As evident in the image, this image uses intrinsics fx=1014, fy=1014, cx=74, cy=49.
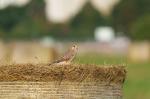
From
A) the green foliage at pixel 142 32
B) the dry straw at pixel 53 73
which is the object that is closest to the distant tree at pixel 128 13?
the green foliage at pixel 142 32

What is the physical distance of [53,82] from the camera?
11742 millimetres

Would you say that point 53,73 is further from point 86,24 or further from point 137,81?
point 86,24

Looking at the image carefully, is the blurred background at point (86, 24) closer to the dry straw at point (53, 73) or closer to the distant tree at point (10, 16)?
the distant tree at point (10, 16)

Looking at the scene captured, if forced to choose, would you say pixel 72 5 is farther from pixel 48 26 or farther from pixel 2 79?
pixel 2 79

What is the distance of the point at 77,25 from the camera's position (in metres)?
95.7

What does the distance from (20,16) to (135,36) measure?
21513mm

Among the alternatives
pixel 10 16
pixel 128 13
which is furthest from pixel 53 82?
pixel 128 13

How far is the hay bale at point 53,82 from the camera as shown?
1173cm

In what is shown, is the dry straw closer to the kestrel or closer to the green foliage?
the kestrel

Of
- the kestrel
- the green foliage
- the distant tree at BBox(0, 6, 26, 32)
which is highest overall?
the distant tree at BBox(0, 6, 26, 32)

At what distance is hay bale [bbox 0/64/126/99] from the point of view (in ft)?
38.5

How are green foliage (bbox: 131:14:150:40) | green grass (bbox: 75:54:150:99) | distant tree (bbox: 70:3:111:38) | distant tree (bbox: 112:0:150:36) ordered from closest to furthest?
green grass (bbox: 75:54:150:99)
green foliage (bbox: 131:14:150:40)
distant tree (bbox: 112:0:150:36)
distant tree (bbox: 70:3:111:38)

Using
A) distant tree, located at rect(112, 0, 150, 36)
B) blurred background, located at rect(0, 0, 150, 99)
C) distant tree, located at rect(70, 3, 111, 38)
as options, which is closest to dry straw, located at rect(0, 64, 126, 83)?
A: blurred background, located at rect(0, 0, 150, 99)

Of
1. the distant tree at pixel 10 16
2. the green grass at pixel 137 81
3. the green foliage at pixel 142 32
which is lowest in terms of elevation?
the green grass at pixel 137 81
